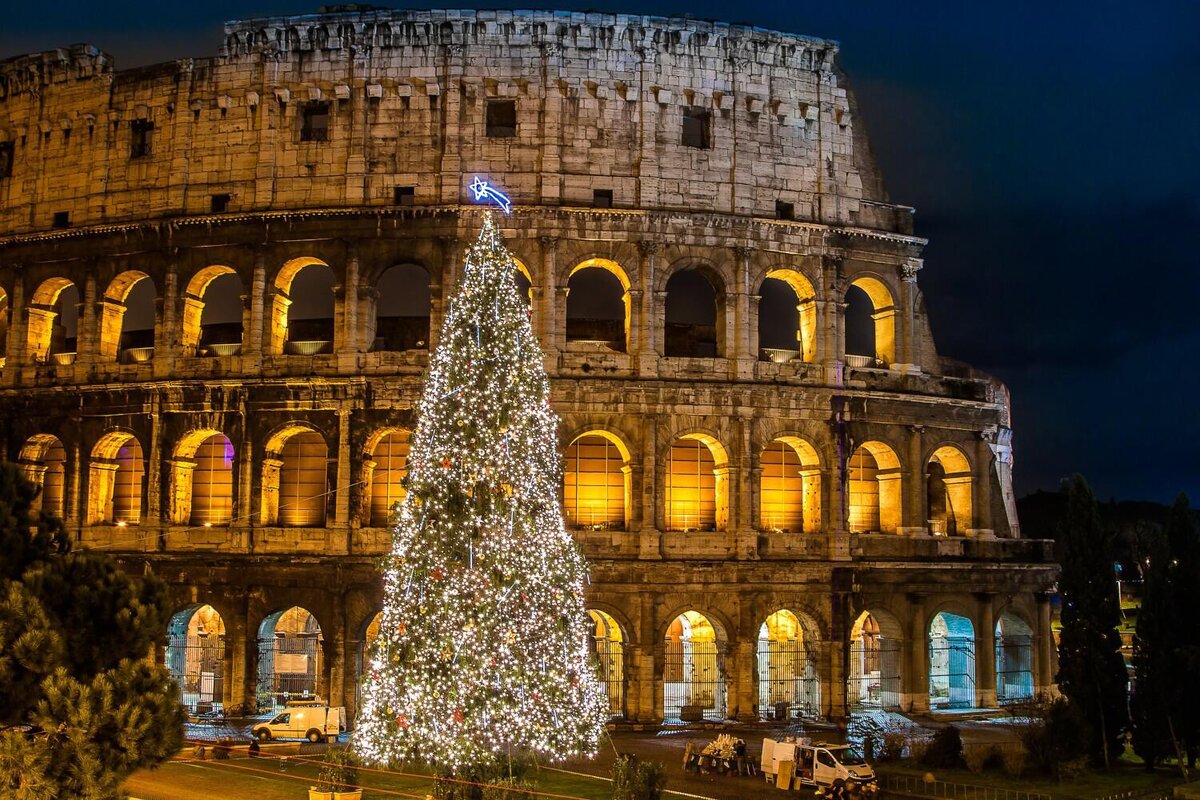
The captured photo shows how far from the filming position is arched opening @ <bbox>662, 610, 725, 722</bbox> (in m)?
28.8

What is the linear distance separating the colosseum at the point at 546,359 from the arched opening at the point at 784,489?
95mm

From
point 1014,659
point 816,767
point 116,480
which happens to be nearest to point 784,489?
point 1014,659

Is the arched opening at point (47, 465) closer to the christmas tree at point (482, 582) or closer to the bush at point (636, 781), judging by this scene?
the christmas tree at point (482, 582)

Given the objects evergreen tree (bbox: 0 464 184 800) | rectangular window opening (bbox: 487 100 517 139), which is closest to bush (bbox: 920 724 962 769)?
evergreen tree (bbox: 0 464 184 800)

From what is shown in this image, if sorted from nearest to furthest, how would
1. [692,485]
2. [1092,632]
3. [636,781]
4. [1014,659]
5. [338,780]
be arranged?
[636,781]
[338,780]
[1092,632]
[692,485]
[1014,659]

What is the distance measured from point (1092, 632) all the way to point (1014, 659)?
30.1 feet

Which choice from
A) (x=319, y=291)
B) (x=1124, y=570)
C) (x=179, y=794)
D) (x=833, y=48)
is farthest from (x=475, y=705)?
(x=1124, y=570)

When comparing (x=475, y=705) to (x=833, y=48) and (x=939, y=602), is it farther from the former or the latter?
(x=833, y=48)

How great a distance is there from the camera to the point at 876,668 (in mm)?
31281

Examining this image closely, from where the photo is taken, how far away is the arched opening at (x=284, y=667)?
28766mm

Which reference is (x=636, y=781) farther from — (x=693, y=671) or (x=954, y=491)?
(x=954, y=491)

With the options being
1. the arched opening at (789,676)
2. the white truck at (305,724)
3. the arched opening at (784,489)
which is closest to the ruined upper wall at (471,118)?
the arched opening at (784,489)

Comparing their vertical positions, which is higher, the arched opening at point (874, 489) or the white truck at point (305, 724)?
the arched opening at point (874, 489)

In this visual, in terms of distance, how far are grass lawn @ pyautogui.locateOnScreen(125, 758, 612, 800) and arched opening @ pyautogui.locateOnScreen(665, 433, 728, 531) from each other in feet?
30.3
